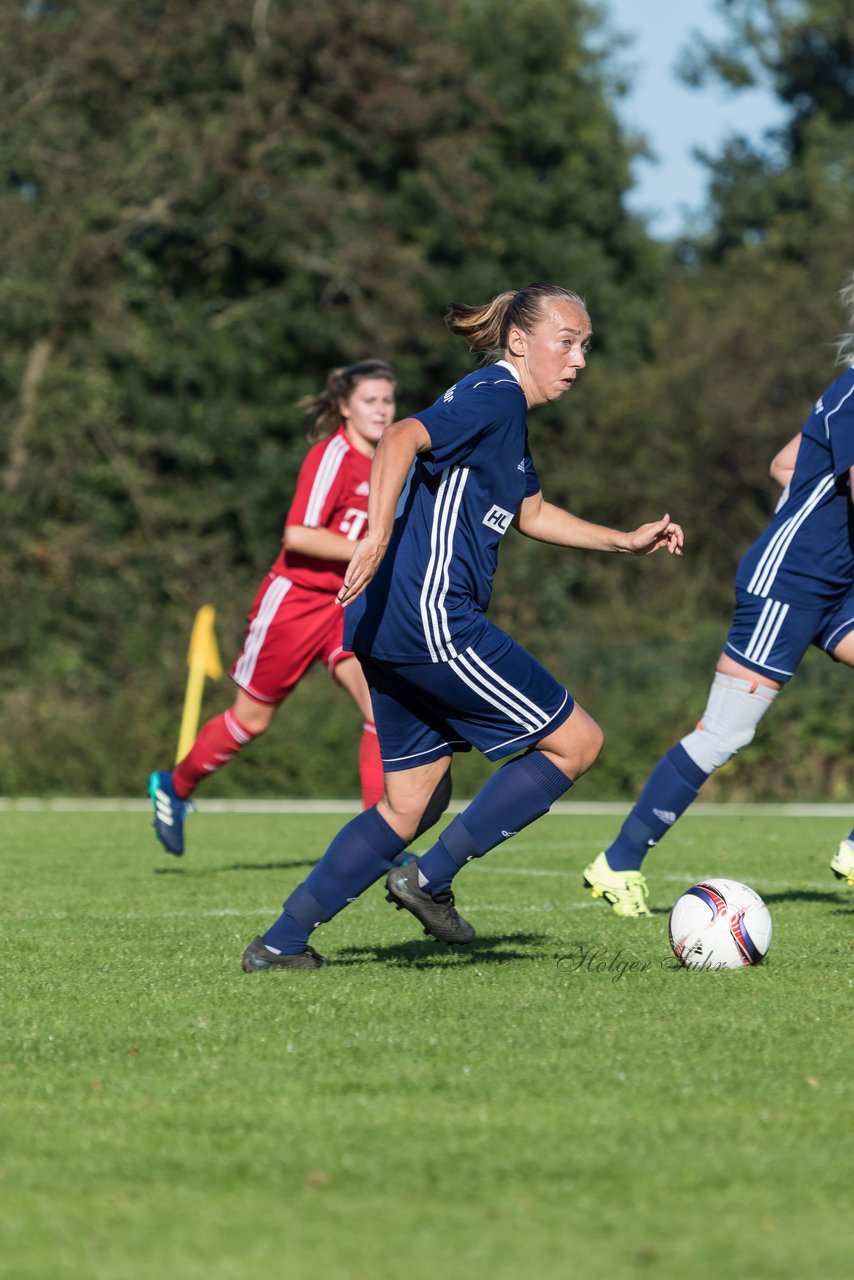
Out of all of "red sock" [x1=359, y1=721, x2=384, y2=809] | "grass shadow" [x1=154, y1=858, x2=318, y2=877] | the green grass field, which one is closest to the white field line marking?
"grass shadow" [x1=154, y1=858, x2=318, y2=877]

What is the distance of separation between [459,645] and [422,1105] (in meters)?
1.71

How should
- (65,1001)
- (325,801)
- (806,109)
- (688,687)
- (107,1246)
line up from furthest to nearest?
1. (806,109)
2. (688,687)
3. (325,801)
4. (65,1001)
5. (107,1246)

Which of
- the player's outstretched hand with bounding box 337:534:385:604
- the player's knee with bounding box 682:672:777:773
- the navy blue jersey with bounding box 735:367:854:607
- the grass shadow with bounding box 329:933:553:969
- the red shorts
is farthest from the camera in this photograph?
the red shorts

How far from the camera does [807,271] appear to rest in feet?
119

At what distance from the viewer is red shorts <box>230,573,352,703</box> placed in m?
8.85

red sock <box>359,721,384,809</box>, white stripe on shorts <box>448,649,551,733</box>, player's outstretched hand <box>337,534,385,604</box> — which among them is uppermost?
player's outstretched hand <box>337,534,385,604</box>

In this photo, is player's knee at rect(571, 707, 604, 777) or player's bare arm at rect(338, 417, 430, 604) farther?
player's knee at rect(571, 707, 604, 777)

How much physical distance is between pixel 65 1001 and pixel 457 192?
25.8 meters

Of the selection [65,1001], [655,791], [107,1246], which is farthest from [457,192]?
[107,1246]

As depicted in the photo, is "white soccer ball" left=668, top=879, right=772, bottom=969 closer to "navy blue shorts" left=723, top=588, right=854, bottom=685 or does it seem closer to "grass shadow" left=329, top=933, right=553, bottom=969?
"grass shadow" left=329, top=933, right=553, bottom=969

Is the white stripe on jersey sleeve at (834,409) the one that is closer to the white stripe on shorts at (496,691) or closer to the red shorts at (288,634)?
the white stripe on shorts at (496,691)

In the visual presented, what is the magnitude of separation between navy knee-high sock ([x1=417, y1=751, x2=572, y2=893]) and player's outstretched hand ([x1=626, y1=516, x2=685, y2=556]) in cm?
71

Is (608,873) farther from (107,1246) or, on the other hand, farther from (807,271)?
(807,271)

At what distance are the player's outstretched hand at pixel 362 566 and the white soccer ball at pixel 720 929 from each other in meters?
1.66
